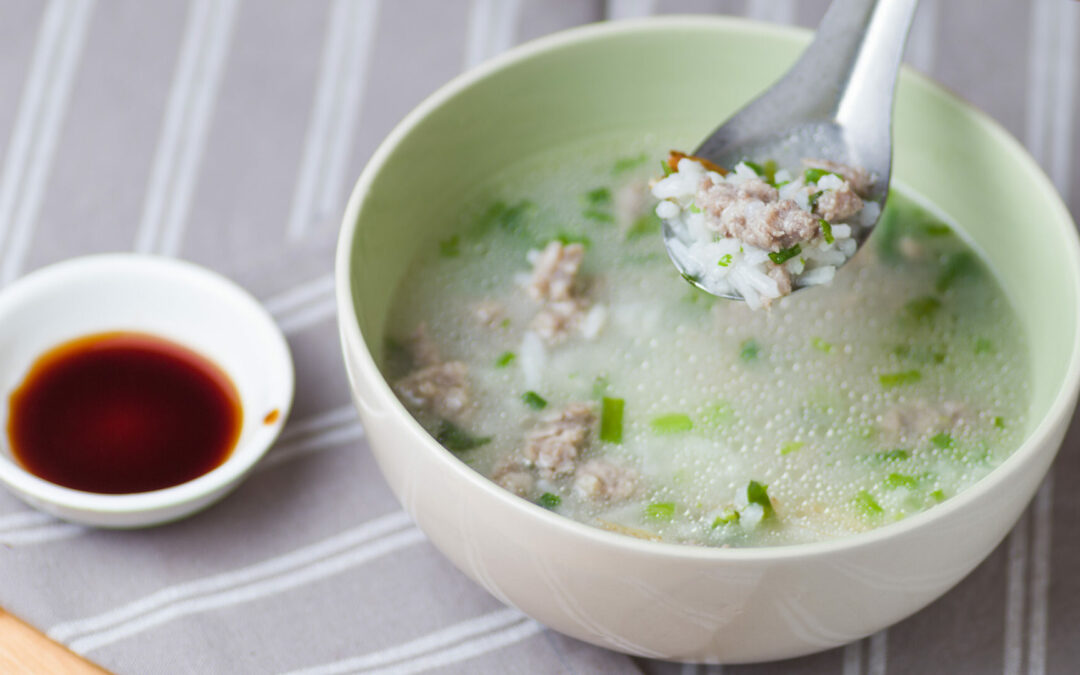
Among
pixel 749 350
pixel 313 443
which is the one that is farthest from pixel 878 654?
pixel 313 443

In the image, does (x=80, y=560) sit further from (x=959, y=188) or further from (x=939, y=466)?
(x=959, y=188)

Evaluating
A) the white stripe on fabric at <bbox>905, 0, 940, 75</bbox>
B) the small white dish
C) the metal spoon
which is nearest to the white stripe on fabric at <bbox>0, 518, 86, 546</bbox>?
the small white dish

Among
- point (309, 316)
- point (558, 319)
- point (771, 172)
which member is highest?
point (771, 172)

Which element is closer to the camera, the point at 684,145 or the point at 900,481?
the point at 900,481

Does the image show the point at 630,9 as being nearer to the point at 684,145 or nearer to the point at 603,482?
the point at 684,145

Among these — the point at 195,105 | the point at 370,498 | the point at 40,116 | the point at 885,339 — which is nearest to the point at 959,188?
the point at 885,339

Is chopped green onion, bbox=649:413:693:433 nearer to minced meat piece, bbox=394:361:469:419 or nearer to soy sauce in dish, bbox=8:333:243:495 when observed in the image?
minced meat piece, bbox=394:361:469:419

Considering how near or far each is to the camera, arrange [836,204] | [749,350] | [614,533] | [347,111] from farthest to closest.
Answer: [347,111] → [749,350] → [836,204] → [614,533]
